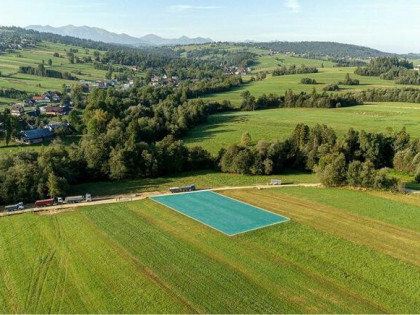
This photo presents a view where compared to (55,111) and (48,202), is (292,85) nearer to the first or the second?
(55,111)

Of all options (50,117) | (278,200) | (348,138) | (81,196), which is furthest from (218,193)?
(50,117)

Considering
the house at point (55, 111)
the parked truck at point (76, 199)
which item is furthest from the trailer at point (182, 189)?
the house at point (55, 111)

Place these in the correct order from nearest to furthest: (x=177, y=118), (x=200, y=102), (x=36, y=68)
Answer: (x=177, y=118) → (x=200, y=102) → (x=36, y=68)

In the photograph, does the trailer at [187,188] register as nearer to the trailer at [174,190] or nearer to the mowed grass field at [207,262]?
the trailer at [174,190]

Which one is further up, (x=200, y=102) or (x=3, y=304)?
(x=200, y=102)

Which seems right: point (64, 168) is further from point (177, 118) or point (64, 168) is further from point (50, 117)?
point (50, 117)

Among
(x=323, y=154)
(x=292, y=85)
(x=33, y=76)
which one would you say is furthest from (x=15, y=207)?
(x=33, y=76)

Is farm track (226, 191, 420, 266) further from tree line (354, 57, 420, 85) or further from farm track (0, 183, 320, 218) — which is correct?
tree line (354, 57, 420, 85)
